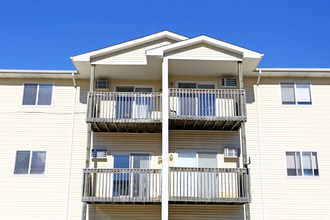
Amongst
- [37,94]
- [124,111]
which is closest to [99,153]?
[124,111]

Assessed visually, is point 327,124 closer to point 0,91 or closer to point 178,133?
point 178,133

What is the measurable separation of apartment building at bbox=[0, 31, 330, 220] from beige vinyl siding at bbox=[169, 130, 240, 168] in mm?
43

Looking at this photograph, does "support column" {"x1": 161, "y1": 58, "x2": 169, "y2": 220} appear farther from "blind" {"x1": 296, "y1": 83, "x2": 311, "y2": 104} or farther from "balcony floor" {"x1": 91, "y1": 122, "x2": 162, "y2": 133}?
"blind" {"x1": 296, "y1": 83, "x2": 311, "y2": 104}

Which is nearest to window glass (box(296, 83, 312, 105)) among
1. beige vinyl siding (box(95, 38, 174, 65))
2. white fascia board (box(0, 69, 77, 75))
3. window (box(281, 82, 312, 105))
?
window (box(281, 82, 312, 105))

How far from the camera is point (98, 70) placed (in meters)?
16.8

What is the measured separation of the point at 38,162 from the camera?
16.5 metres

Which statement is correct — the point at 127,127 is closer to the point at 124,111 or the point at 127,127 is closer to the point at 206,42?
the point at 124,111

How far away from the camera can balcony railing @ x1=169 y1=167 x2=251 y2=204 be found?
Answer: 14500 millimetres

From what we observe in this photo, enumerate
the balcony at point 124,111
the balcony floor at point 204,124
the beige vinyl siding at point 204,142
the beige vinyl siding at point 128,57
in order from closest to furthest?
the balcony at point 124,111
the balcony floor at point 204,124
the beige vinyl siding at point 128,57
the beige vinyl siding at point 204,142

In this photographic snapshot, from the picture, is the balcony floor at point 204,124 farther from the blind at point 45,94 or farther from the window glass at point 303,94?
the blind at point 45,94

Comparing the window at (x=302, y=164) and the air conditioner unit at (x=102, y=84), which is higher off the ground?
the air conditioner unit at (x=102, y=84)

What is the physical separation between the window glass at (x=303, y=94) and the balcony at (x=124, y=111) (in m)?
6.32

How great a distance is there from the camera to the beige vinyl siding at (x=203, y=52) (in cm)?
1583

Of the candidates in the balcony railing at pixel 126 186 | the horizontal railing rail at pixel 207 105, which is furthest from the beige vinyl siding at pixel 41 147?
the horizontal railing rail at pixel 207 105
